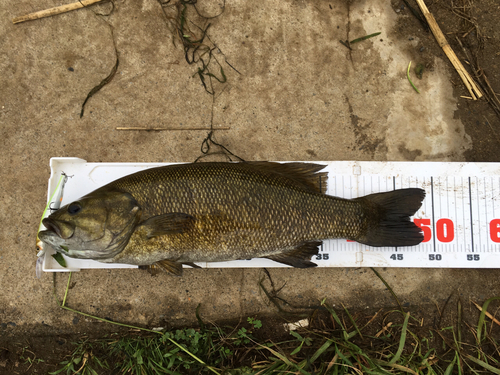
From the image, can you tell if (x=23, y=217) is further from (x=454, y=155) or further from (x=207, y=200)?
(x=454, y=155)

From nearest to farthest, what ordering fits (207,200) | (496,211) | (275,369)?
(207,200) < (275,369) < (496,211)

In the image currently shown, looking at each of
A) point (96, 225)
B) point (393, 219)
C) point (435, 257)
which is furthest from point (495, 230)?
point (96, 225)

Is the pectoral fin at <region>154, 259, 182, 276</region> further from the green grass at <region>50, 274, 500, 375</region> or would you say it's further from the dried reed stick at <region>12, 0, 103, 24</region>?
the dried reed stick at <region>12, 0, 103, 24</region>

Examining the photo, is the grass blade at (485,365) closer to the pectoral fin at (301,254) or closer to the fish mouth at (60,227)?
the pectoral fin at (301,254)

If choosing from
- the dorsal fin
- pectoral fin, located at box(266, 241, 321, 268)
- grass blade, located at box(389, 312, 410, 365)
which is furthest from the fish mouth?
grass blade, located at box(389, 312, 410, 365)

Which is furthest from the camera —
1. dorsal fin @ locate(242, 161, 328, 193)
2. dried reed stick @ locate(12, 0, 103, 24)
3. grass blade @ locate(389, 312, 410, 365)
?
dried reed stick @ locate(12, 0, 103, 24)

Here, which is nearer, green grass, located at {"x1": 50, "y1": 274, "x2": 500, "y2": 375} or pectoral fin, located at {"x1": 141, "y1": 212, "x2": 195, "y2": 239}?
pectoral fin, located at {"x1": 141, "y1": 212, "x2": 195, "y2": 239}

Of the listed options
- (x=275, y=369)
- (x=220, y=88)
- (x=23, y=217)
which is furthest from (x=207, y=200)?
(x=23, y=217)

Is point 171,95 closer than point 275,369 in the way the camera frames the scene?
No
